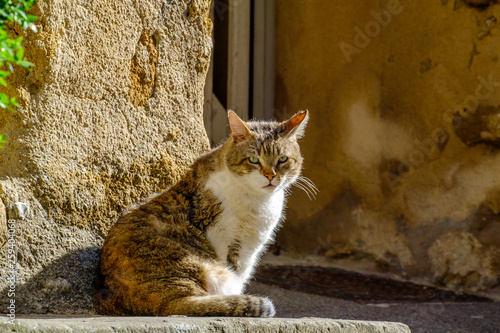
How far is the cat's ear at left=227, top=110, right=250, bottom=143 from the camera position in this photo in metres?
3.50

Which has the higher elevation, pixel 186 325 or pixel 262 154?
pixel 262 154

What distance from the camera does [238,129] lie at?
11.6 feet

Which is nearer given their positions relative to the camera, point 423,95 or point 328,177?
point 423,95

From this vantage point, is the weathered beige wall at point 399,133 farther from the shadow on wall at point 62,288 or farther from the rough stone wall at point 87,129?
the shadow on wall at point 62,288

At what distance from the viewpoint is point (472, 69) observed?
5262 millimetres

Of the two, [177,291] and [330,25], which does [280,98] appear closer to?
[330,25]

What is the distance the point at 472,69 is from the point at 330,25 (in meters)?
1.52

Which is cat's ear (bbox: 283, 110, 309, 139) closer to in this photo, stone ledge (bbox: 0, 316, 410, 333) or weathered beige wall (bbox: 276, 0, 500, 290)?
stone ledge (bbox: 0, 316, 410, 333)

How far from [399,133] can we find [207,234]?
3090 mm

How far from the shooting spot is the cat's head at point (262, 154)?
11.2ft

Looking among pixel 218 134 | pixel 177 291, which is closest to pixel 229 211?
pixel 177 291

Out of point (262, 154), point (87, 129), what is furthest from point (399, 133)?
point (87, 129)

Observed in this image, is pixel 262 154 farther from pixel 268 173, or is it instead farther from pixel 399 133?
pixel 399 133

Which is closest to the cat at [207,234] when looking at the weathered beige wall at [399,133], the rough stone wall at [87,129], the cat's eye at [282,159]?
the cat's eye at [282,159]
